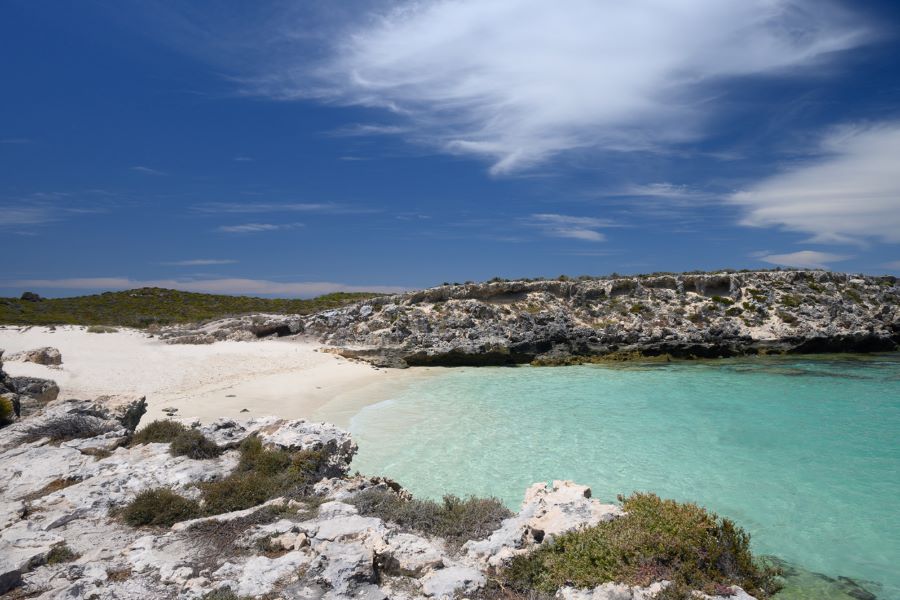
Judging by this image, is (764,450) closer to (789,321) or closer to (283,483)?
(283,483)

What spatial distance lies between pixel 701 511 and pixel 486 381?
1918 cm

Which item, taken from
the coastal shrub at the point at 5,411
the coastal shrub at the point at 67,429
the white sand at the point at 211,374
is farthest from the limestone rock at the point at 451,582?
the white sand at the point at 211,374

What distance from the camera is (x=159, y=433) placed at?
9.84m

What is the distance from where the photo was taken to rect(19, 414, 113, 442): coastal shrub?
966 cm

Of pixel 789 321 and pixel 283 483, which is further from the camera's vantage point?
pixel 789 321

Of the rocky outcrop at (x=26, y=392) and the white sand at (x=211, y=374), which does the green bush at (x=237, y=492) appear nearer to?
the rocky outcrop at (x=26, y=392)

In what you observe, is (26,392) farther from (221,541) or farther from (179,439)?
(221,541)

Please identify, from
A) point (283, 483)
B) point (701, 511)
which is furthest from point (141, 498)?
point (701, 511)

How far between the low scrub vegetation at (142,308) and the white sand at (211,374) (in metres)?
16.2

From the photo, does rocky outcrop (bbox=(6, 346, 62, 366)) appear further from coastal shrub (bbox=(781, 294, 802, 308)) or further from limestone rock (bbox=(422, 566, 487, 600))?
coastal shrub (bbox=(781, 294, 802, 308))

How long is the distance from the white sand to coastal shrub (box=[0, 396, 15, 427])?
4.83 m

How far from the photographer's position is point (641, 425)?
16.0 m

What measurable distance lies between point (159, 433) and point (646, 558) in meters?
9.32

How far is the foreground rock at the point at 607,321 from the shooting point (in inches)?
1302
